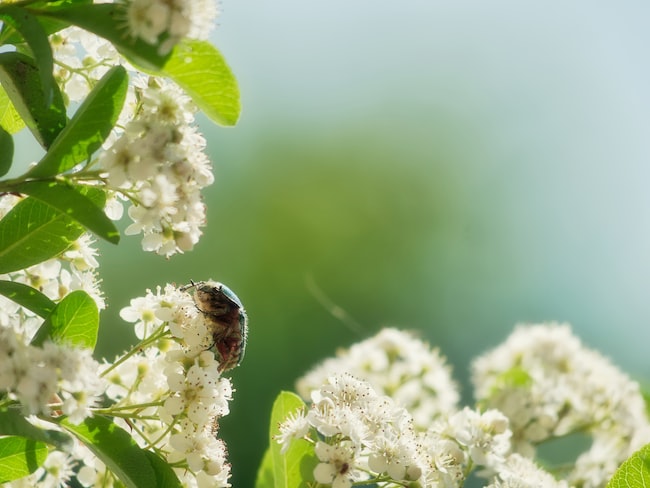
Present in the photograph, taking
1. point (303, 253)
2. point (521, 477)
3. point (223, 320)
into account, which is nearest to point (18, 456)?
point (223, 320)

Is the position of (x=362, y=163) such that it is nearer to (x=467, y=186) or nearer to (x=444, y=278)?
(x=467, y=186)

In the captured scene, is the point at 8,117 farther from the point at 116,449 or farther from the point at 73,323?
the point at 116,449

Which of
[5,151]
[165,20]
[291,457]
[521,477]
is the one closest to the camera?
[165,20]

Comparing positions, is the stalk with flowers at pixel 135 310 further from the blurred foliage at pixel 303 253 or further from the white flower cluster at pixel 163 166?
the blurred foliage at pixel 303 253

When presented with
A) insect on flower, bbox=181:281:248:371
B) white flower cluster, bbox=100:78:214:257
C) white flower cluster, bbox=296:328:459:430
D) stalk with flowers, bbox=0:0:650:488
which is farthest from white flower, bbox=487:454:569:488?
white flower cluster, bbox=100:78:214:257

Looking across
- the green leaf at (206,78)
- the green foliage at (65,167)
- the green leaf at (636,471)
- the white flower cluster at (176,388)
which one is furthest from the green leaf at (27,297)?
the green leaf at (636,471)
